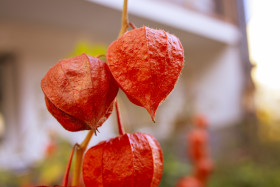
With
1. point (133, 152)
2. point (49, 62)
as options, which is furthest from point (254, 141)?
point (133, 152)

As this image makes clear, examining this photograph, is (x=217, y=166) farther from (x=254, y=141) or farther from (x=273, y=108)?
(x=273, y=108)

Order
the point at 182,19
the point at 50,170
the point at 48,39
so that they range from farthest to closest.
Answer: the point at 182,19
the point at 48,39
the point at 50,170

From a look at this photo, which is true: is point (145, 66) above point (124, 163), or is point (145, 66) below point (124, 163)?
above

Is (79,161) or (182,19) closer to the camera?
(79,161)

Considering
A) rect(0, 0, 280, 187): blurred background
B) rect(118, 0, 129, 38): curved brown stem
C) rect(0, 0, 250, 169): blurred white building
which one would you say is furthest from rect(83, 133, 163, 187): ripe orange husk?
rect(0, 0, 250, 169): blurred white building

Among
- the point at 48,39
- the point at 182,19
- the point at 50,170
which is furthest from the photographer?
the point at 182,19

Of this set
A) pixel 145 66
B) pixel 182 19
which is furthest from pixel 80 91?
pixel 182 19

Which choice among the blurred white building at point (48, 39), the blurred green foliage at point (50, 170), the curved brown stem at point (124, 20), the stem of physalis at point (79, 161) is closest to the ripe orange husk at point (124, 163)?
the stem of physalis at point (79, 161)

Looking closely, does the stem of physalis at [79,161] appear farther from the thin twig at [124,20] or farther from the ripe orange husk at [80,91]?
the thin twig at [124,20]

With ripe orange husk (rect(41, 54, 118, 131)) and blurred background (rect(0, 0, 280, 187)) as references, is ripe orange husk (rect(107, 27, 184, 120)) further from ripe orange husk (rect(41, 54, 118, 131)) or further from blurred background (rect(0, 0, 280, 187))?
blurred background (rect(0, 0, 280, 187))

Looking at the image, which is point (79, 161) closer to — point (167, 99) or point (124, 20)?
point (124, 20)
